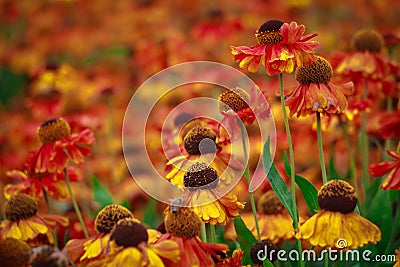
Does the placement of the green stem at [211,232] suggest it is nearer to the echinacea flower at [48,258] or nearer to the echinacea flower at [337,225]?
the echinacea flower at [337,225]

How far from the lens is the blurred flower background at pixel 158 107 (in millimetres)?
1367

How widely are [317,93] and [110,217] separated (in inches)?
15.9

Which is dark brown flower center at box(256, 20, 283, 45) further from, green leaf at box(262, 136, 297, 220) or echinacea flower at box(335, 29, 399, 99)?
echinacea flower at box(335, 29, 399, 99)

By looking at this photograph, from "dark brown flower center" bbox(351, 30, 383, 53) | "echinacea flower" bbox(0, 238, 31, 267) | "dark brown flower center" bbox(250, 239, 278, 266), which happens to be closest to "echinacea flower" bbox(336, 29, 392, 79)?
"dark brown flower center" bbox(351, 30, 383, 53)

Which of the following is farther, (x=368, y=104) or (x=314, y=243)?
(x=368, y=104)

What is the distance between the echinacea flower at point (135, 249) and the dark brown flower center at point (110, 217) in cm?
12

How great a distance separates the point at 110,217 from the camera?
112 cm

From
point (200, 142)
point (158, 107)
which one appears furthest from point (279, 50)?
point (158, 107)

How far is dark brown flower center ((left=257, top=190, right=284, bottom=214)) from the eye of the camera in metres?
1.38

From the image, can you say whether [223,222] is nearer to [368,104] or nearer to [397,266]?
[397,266]

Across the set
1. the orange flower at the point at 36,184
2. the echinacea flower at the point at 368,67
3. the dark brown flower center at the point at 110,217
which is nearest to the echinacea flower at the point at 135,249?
the dark brown flower center at the point at 110,217

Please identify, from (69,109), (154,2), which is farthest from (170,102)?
(154,2)

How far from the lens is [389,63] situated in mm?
1600

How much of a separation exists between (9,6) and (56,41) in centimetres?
32
